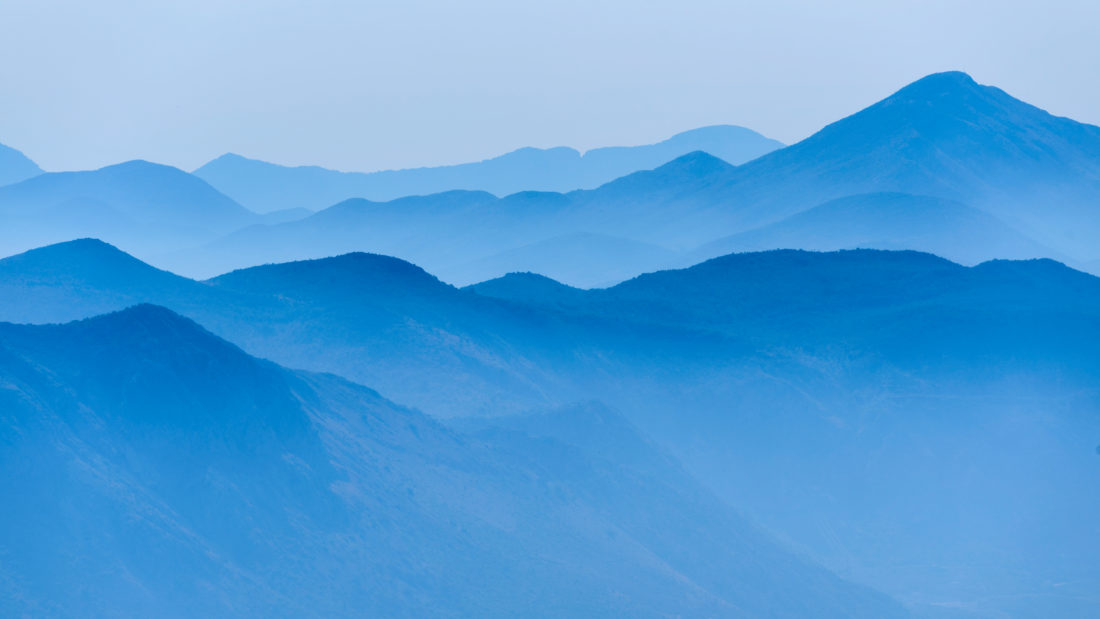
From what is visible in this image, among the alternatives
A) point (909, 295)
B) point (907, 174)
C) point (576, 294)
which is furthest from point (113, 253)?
point (907, 174)

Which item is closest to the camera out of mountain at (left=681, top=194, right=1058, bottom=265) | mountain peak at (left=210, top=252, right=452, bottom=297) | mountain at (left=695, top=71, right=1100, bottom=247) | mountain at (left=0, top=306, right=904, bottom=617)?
mountain at (left=0, top=306, right=904, bottom=617)

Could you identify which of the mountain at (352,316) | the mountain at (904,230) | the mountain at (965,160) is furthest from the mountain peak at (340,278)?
the mountain at (965,160)

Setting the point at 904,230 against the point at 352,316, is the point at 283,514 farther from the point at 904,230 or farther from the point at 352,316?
the point at 904,230

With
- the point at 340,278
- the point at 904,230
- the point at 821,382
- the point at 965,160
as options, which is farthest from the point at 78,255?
the point at 965,160

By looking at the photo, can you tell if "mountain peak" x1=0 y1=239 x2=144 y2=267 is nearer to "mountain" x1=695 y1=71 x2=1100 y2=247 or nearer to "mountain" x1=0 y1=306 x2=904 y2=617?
"mountain" x1=0 y1=306 x2=904 y2=617

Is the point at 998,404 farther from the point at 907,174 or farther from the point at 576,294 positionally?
the point at 907,174

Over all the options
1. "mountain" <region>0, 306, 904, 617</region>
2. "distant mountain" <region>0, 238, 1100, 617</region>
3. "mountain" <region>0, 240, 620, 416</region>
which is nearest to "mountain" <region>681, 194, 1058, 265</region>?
"distant mountain" <region>0, 238, 1100, 617</region>
